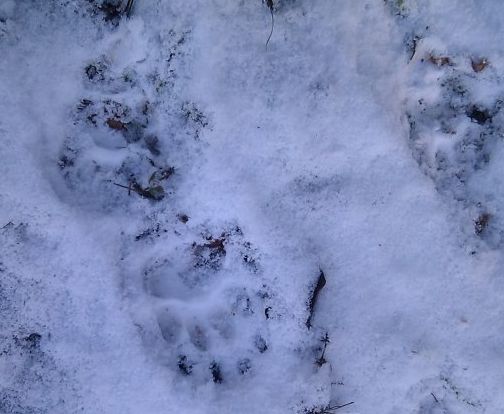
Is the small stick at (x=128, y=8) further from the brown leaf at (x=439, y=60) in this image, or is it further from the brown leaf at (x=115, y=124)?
the brown leaf at (x=439, y=60)

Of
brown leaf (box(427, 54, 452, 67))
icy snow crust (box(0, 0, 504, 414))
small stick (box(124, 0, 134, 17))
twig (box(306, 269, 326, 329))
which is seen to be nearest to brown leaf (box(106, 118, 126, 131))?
icy snow crust (box(0, 0, 504, 414))

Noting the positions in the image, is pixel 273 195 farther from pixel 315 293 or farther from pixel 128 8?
pixel 128 8

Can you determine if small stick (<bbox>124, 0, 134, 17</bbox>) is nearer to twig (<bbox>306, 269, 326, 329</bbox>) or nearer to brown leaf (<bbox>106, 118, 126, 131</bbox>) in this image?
brown leaf (<bbox>106, 118, 126, 131</bbox>)

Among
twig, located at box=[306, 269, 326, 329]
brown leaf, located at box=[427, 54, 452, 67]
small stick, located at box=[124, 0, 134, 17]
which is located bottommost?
twig, located at box=[306, 269, 326, 329]

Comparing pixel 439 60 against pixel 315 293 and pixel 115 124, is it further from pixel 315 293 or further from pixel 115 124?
pixel 115 124

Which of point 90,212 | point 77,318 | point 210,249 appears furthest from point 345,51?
point 77,318

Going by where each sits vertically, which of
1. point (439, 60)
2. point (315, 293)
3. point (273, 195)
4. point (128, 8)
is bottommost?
point (315, 293)

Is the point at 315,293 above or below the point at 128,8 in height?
below

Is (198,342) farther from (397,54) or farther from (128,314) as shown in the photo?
(397,54)

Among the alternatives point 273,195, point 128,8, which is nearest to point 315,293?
point 273,195
